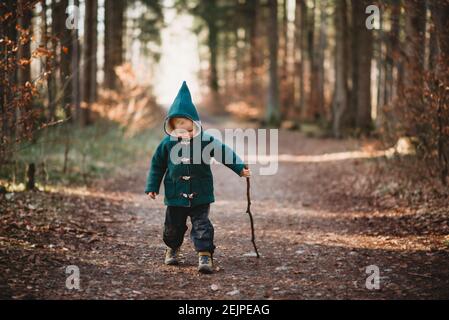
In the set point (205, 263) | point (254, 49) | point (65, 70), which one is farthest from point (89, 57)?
point (254, 49)

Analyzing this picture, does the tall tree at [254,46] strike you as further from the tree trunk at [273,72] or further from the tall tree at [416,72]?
the tall tree at [416,72]

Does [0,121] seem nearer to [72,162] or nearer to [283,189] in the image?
[72,162]

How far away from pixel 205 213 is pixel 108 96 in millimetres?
11147

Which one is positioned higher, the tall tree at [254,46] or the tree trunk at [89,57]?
the tall tree at [254,46]

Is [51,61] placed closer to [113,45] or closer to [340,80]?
[340,80]

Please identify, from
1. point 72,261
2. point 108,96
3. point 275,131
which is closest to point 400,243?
point 72,261

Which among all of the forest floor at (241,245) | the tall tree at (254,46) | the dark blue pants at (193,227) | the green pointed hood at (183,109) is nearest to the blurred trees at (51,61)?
the forest floor at (241,245)

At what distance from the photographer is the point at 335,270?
529 centimetres

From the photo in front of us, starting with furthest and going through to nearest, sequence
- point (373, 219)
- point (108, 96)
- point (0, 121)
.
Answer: point (108, 96)
point (373, 219)
point (0, 121)

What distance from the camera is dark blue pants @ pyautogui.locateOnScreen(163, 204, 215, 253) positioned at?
17.6 feet

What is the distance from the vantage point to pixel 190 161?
17.9ft

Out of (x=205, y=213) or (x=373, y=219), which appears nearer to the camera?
(x=205, y=213)

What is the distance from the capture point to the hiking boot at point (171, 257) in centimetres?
552

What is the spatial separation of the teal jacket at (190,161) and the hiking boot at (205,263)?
0.56m
